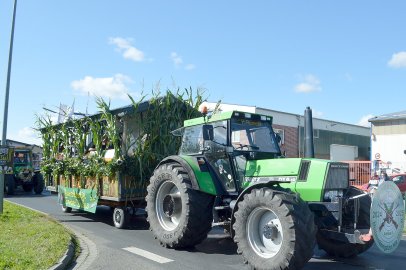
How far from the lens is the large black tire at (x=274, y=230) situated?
18.0 feet

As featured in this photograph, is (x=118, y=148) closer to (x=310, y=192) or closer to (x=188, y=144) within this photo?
(x=188, y=144)

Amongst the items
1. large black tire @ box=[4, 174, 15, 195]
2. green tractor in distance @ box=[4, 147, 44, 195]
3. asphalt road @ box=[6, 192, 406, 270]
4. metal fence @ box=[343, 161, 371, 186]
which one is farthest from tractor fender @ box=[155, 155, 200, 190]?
metal fence @ box=[343, 161, 371, 186]

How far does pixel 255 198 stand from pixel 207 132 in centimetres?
187

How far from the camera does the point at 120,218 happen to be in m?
9.87

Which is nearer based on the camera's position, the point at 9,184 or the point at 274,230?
the point at 274,230

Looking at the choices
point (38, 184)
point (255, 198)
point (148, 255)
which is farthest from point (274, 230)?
point (38, 184)

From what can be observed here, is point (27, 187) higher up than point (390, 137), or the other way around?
point (390, 137)

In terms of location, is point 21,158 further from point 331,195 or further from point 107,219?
point 331,195

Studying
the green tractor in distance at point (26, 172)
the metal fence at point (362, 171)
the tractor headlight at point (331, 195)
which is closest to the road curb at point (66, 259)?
the tractor headlight at point (331, 195)

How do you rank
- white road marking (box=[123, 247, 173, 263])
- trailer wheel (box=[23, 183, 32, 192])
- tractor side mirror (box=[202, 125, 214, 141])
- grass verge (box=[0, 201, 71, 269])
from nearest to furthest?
grass verge (box=[0, 201, 71, 269]) < white road marking (box=[123, 247, 173, 263]) < tractor side mirror (box=[202, 125, 214, 141]) < trailer wheel (box=[23, 183, 32, 192])

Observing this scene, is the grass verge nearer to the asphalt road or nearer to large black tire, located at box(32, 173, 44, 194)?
the asphalt road

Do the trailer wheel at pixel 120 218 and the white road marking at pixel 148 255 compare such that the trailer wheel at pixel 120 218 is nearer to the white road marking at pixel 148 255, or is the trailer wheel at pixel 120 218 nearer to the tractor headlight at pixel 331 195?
the white road marking at pixel 148 255

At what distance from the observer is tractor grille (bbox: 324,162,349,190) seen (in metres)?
6.31

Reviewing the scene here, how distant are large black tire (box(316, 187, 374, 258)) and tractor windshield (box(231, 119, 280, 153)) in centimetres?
163
